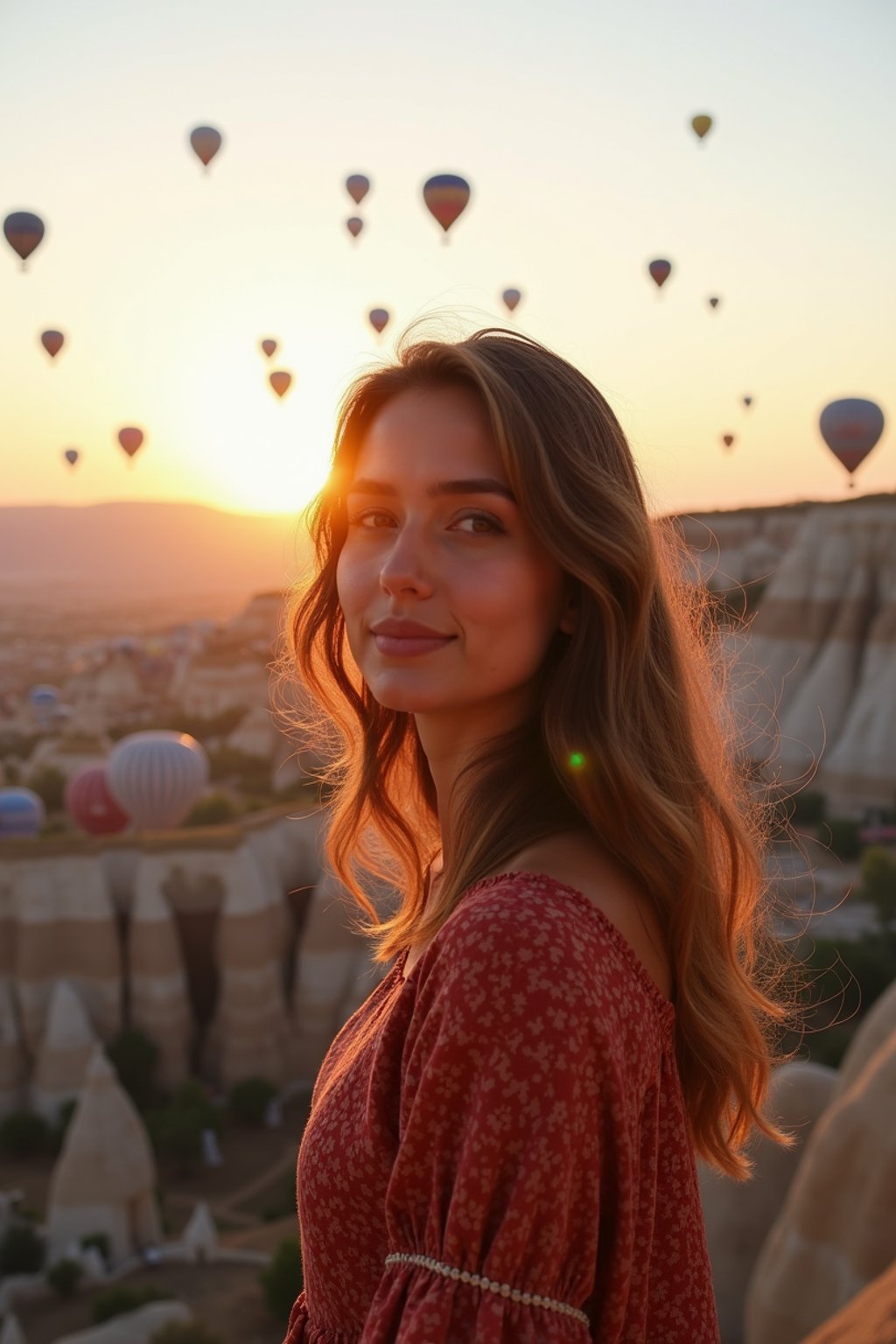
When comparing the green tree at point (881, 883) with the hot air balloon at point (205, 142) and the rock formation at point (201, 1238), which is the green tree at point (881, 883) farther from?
the hot air balloon at point (205, 142)

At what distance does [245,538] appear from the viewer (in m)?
179

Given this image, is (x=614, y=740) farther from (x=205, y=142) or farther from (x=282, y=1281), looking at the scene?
(x=205, y=142)

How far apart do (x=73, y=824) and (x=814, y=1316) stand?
19948 millimetres

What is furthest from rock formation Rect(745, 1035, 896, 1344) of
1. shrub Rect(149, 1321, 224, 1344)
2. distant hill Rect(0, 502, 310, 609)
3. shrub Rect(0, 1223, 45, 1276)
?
distant hill Rect(0, 502, 310, 609)

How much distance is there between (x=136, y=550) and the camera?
7106 inches

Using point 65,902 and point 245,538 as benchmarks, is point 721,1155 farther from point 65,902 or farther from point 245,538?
point 245,538

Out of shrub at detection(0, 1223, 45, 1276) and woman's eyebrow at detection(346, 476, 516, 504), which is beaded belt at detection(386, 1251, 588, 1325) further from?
shrub at detection(0, 1223, 45, 1276)

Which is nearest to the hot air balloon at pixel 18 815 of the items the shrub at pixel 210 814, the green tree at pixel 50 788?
the shrub at pixel 210 814

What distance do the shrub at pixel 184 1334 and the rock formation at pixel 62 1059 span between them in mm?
6057

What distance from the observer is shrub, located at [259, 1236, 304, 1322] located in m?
11.1

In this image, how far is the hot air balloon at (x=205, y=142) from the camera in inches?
825

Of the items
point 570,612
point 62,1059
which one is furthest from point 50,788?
point 570,612

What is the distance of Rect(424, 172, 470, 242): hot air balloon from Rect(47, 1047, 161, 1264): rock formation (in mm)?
11724

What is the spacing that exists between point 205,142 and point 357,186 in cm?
268
